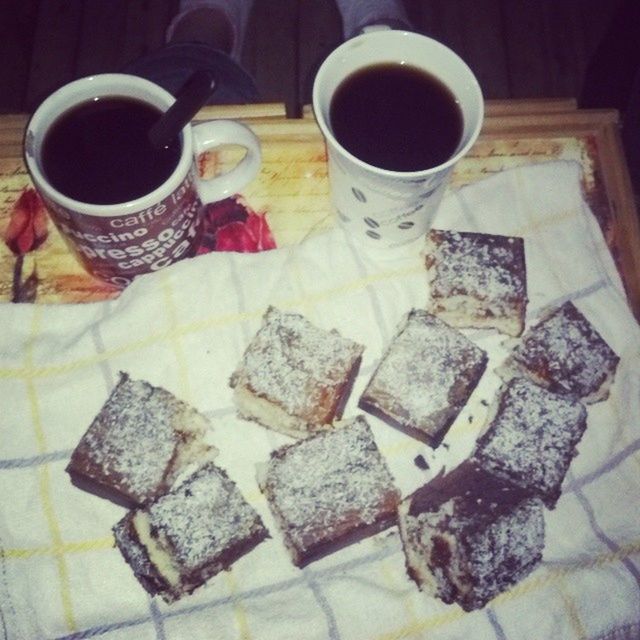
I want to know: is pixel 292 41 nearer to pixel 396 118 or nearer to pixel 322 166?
pixel 322 166

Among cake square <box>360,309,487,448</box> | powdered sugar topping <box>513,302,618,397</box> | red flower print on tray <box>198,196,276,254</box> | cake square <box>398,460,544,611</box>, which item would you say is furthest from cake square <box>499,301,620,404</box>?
red flower print on tray <box>198,196,276,254</box>

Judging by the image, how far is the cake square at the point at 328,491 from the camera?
1.15 metres

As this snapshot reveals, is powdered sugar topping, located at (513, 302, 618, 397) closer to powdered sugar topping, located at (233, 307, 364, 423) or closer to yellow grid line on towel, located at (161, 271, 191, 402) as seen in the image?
powdered sugar topping, located at (233, 307, 364, 423)

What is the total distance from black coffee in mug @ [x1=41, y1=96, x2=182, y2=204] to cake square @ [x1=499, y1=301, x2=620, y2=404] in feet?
2.57

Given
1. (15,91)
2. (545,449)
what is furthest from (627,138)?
(15,91)

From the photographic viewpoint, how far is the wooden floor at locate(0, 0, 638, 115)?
8.05ft

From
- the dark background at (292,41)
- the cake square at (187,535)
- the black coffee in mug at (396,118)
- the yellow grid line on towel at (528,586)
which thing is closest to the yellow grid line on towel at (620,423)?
the yellow grid line on towel at (528,586)

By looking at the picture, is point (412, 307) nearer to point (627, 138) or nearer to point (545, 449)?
point (545, 449)

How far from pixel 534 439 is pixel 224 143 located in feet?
2.68

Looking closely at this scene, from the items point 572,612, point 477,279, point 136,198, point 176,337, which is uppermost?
point 136,198

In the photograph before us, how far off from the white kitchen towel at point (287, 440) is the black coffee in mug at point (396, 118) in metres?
0.25

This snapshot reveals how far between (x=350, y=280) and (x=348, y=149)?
298mm

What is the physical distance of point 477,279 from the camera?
1.29 m

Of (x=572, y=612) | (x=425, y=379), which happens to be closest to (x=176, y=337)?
(x=425, y=379)
